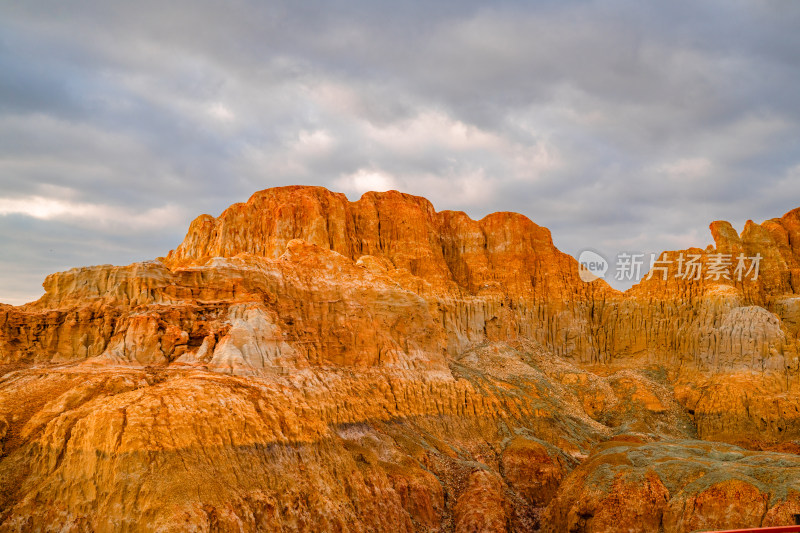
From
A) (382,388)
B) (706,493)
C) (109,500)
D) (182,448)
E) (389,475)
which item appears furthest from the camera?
(382,388)

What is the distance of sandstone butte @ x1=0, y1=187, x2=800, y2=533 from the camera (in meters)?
27.1

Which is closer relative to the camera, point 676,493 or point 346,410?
point 676,493

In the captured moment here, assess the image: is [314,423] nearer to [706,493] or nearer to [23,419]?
[23,419]

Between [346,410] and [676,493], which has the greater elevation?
[346,410]

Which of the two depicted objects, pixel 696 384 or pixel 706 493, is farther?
pixel 696 384

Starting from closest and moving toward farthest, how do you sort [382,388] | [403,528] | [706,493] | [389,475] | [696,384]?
[706,493] < [403,528] < [389,475] < [382,388] < [696,384]

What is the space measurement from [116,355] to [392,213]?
59.9m

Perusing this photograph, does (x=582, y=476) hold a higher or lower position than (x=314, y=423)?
lower

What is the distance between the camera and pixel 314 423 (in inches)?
1401

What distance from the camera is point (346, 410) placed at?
41.4 m

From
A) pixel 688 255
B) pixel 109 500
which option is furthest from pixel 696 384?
pixel 109 500

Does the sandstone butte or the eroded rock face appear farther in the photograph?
the eroded rock face

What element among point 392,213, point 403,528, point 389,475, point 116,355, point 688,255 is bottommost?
point 403,528

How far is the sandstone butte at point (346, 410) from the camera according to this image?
88.9ft
